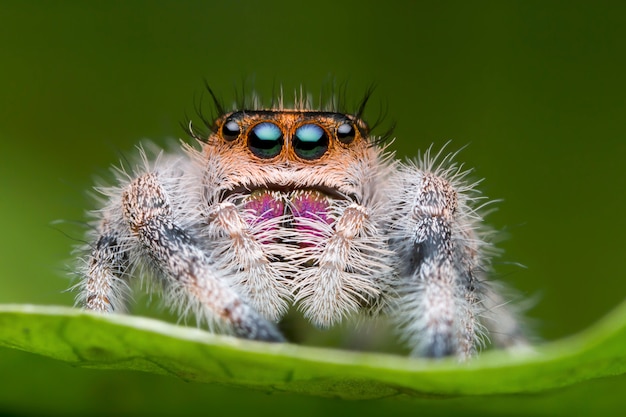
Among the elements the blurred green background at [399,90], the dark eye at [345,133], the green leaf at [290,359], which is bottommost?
the green leaf at [290,359]

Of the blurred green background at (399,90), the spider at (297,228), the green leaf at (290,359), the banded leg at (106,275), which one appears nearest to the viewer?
the green leaf at (290,359)

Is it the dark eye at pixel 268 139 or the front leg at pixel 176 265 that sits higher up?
the dark eye at pixel 268 139

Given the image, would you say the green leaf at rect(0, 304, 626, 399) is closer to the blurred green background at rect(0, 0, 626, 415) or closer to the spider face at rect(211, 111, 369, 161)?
the spider face at rect(211, 111, 369, 161)

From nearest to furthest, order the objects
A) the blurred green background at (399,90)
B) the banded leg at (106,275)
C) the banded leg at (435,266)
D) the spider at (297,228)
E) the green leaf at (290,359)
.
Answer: the green leaf at (290,359), the banded leg at (435,266), the spider at (297,228), the banded leg at (106,275), the blurred green background at (399,90)

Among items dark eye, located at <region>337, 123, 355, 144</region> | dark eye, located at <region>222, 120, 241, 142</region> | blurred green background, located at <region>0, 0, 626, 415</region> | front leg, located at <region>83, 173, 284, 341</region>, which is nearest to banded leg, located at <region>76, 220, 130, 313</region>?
front leg, located at <region>83, 173, 284, 341</region>

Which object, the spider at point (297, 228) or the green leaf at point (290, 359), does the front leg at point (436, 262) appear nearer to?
the spider at point (297, 228)

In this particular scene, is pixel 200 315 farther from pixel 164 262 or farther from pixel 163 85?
pixel 163 85

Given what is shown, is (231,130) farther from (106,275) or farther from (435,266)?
(435,266)

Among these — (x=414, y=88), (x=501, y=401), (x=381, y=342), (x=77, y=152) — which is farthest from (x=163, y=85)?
(x=501, y=401)

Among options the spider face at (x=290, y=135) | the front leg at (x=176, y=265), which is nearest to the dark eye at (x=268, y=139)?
the spider face at (x=290, y=135)

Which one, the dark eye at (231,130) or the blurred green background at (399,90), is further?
the blurred green background at (399,90)
